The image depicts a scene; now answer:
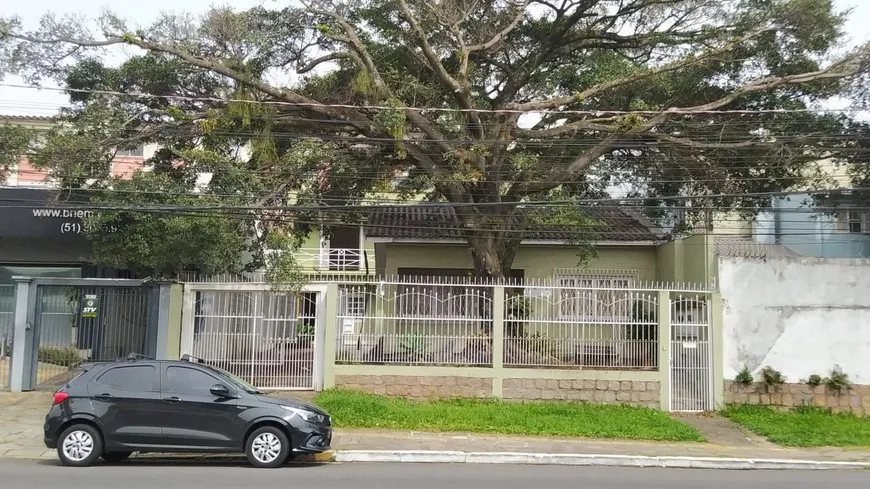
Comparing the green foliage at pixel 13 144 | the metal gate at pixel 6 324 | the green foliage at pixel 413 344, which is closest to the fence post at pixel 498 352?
the green foliage at pixel 413 344

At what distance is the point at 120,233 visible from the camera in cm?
1315

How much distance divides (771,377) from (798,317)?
1267 millimetres

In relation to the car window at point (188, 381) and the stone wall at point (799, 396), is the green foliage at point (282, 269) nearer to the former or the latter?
the car window at point (188, 381)

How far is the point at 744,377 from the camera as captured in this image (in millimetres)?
13180

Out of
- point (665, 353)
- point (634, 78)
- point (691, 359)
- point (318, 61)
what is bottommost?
point (691, 359)

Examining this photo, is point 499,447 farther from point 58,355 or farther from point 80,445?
point 58,355

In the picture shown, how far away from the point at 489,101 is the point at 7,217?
12863mm

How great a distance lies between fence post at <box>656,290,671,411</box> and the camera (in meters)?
13.1

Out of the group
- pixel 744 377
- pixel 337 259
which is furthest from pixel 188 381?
pixel 337 259

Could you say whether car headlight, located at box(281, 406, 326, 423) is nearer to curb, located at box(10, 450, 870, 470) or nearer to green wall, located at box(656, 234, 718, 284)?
curb, located at box(10, 450, 870, 470)

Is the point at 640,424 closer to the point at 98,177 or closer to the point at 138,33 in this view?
the point at 98,177

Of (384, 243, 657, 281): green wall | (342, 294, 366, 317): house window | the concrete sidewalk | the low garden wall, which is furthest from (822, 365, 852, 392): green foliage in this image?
(342, 294, 366, 317): house window

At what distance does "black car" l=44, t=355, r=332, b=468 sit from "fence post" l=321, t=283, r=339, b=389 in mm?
4378

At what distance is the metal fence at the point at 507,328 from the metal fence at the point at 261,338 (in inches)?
31.6
